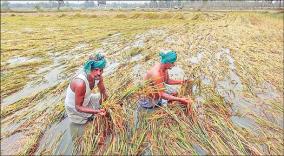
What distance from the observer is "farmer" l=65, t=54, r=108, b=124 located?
156 inches

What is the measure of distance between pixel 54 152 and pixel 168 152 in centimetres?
137

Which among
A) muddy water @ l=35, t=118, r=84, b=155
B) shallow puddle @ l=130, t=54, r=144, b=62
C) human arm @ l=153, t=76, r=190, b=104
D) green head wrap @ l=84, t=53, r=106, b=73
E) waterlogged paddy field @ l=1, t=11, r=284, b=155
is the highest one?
green head wrap @ l=84, t=53, r=106, b=73

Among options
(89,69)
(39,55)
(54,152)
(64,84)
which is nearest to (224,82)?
(64,84)

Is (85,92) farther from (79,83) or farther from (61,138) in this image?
(61,138)

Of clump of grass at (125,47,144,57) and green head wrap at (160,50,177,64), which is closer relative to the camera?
green head wrap at (160,50,177,64)

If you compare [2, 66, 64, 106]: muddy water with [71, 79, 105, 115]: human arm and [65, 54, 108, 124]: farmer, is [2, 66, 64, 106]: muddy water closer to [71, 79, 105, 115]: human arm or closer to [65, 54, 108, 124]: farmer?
[65, 54, 108, 124]: farmer

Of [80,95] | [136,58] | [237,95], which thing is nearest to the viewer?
[80,95]

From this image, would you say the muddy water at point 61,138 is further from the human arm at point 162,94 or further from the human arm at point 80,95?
the human arm at point 162,94

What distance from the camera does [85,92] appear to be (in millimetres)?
4125

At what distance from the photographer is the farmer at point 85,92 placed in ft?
13.0

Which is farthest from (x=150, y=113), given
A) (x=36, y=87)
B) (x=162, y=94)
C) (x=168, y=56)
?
(x=36, y=87)

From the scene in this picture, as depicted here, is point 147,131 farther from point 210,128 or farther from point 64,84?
point 64,84

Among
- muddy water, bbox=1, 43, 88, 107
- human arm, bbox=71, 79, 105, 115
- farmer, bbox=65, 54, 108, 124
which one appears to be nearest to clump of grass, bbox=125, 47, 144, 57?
Answer: muddy water, bbox=1, 43, 88, 107

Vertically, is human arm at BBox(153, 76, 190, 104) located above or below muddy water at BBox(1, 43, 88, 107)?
→ above
